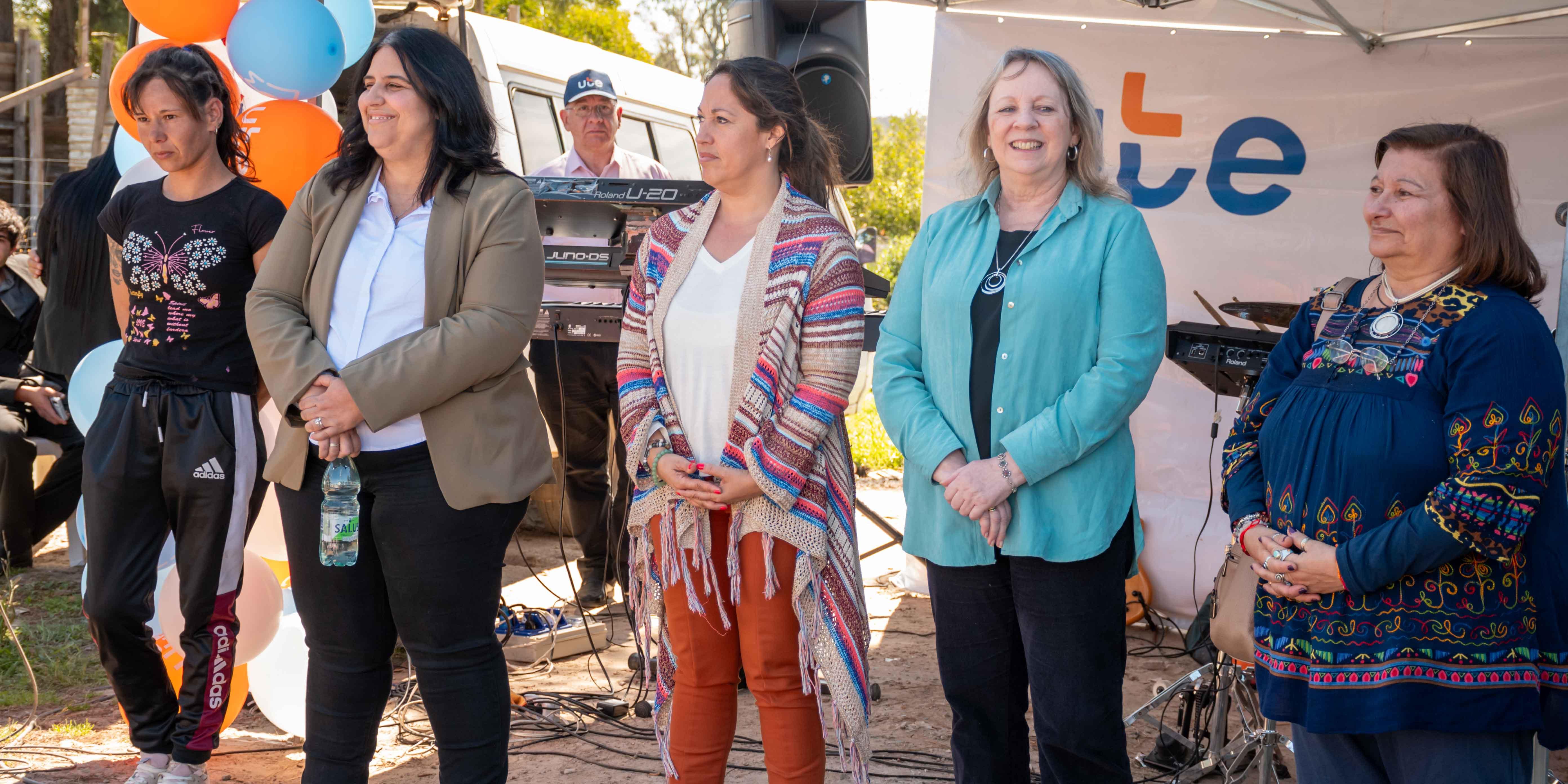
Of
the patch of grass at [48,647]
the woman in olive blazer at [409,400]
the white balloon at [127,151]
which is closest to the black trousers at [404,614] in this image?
the woman in olive blazer at [409,400]

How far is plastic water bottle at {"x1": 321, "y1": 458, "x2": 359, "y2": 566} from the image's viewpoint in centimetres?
233

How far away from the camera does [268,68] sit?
327 cm

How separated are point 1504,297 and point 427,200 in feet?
6.51

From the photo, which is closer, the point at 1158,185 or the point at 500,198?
the point at 500,198

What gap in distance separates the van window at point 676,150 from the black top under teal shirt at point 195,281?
14.7 ft

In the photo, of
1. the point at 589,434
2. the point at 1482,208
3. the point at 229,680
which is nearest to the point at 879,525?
the point at 589,434

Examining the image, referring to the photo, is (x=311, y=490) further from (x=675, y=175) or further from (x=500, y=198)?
(x=675, y=175)

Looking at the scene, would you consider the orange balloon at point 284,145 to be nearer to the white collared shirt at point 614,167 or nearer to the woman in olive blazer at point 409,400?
the woman in olive blazer at point 409,400

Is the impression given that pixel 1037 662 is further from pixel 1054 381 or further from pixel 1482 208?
pixel 1482 208

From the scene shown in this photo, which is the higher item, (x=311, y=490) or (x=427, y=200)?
(x=427, y=200)

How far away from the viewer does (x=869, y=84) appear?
426cm

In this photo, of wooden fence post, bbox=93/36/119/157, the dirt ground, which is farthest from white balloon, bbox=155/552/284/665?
wooden fence post, bbox=93/36/119/157

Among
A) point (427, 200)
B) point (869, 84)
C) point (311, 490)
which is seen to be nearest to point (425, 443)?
point (311, 490)

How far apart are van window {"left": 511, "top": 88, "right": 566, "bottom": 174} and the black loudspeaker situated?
2.06 metres
